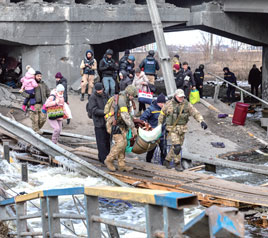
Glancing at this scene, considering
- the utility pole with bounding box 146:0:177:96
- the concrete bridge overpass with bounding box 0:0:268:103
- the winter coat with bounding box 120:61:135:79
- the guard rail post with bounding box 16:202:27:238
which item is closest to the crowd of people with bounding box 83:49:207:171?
the utility pole with bounding box 146:0:177:96

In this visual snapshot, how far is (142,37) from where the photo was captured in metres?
23.3

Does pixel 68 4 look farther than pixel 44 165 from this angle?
Yes

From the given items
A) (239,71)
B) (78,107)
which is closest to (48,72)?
(78,107)

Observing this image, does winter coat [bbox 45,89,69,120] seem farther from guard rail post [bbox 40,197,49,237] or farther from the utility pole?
guard rail post [bbox 40,197,49,237]

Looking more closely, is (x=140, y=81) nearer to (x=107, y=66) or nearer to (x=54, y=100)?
(x=107, y=66)

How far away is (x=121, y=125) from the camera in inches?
383

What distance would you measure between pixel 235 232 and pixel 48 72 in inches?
621

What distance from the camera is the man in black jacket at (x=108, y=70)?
15266 mm

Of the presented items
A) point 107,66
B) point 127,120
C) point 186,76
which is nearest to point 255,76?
point 186,76

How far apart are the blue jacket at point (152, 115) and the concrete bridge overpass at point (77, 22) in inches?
323

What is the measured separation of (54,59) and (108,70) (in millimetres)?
3382

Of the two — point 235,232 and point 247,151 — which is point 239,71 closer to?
point 247,151

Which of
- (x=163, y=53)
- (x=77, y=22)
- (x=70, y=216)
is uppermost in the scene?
(x=77, y=22)

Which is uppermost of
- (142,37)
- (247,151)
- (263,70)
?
(142,37)
